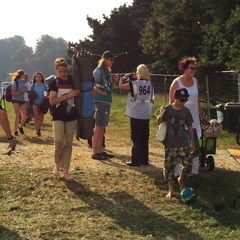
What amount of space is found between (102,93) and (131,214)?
3157 millimetres

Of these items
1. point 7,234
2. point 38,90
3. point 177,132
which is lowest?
point 7,234

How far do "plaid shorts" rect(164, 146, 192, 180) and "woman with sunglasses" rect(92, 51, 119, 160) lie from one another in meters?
2.50

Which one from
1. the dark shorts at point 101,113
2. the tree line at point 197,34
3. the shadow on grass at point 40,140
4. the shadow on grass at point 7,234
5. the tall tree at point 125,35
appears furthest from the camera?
the tall tree at point 125,35

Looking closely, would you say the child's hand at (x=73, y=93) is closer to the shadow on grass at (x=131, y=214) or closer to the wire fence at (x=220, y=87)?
the shadow on grass at (x=131, y=214)

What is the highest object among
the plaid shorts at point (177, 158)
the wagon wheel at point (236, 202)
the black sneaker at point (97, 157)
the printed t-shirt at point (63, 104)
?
the printed t-shirt at point (63, 104)

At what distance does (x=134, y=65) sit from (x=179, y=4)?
1944cm

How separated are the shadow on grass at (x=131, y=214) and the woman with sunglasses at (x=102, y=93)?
6.05 feet

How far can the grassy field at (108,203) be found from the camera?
523 centimetres

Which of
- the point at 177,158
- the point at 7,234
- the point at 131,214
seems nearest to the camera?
the point at 7,234

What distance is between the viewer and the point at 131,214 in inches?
231

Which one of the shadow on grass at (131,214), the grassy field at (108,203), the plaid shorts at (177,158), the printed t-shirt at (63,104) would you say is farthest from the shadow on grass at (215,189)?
the printed t-shirt at (63,104)

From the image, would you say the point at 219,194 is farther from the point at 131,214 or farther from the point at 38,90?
the point at 38,90

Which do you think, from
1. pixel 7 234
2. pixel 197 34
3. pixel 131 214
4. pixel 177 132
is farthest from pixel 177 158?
pixel 197 34

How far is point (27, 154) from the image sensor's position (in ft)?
30.1
